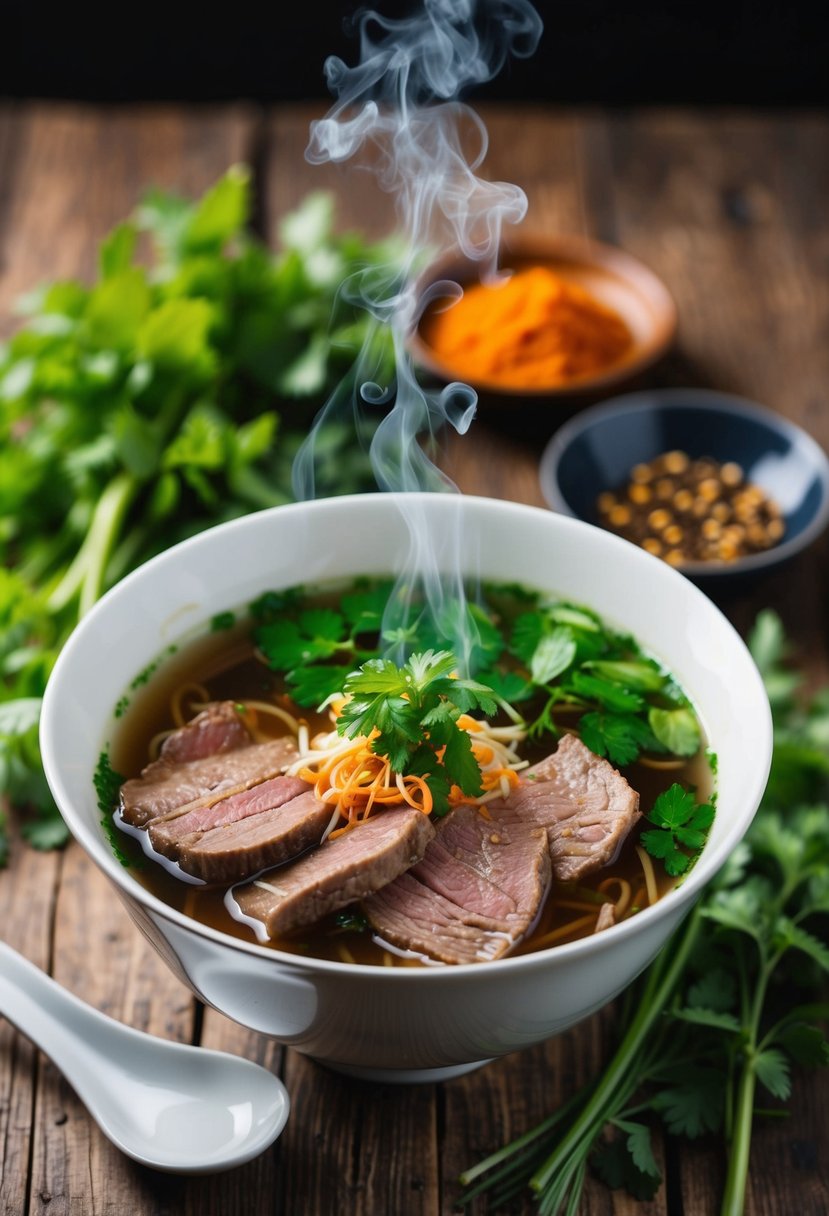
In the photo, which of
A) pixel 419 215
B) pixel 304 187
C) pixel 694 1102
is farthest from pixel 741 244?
pixel 694 1102

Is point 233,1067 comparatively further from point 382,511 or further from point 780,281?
point 780,281

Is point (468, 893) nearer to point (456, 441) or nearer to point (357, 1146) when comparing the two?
point (357, 1146)

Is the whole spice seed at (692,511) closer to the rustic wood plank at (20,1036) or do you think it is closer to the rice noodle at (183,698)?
the rice noodle at (183,698)

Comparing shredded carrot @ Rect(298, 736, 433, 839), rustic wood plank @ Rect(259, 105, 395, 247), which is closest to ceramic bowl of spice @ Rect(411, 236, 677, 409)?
rustic wood plank @ Rect(259, 105, 395, 247)

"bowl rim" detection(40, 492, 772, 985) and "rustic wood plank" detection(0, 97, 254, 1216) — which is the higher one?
"bowl rim" detection(40, 492, 772, 985)

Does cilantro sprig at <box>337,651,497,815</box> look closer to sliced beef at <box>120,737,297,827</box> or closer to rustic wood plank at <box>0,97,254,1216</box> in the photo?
sliced beef at <box>120,737,297,827</box>

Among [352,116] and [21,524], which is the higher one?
[352,116]

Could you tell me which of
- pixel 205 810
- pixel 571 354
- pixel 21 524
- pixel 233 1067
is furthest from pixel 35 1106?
pixel 571 354
